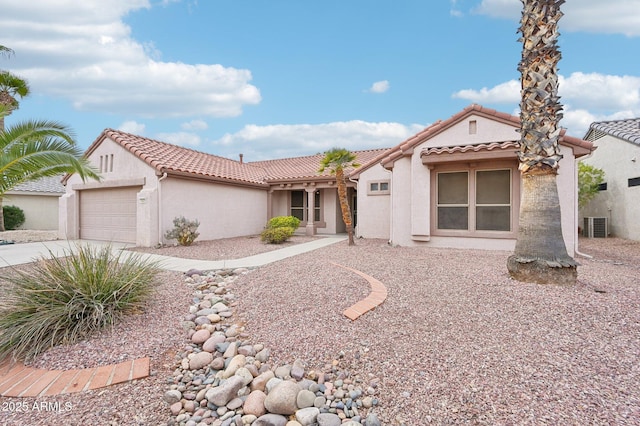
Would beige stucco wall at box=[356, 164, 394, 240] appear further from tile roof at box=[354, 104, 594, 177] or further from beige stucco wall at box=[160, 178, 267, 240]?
beige stucco wall at box=[160, 178, 267, 240]

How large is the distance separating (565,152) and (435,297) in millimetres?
7827

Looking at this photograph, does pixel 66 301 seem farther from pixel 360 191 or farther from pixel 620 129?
pixel 620 129

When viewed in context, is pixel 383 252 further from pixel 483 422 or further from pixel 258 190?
pixel 258 190

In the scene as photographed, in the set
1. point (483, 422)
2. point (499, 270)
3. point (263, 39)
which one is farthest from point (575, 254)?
point (263, 39)

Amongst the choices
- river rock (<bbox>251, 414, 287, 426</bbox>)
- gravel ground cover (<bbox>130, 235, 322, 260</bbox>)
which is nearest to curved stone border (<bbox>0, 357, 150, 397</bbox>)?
river rock (<bbox>251, 414, 287, 426</bbox>)

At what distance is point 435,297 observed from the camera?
4664 millimetres

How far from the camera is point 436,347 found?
338cm

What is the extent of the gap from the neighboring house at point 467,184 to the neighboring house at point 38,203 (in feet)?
78.7

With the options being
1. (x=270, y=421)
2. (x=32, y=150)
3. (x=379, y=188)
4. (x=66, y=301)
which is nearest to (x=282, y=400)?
(x=270, y=421)

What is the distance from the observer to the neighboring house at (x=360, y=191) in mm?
9875

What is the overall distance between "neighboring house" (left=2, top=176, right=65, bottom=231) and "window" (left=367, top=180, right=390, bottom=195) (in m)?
21.9

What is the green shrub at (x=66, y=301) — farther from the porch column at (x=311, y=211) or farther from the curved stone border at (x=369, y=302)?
the porch column at (x=311, y=211)

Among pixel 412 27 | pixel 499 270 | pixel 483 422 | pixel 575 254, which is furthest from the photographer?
pixel 412 27

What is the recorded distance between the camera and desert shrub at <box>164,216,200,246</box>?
11.6 meters
